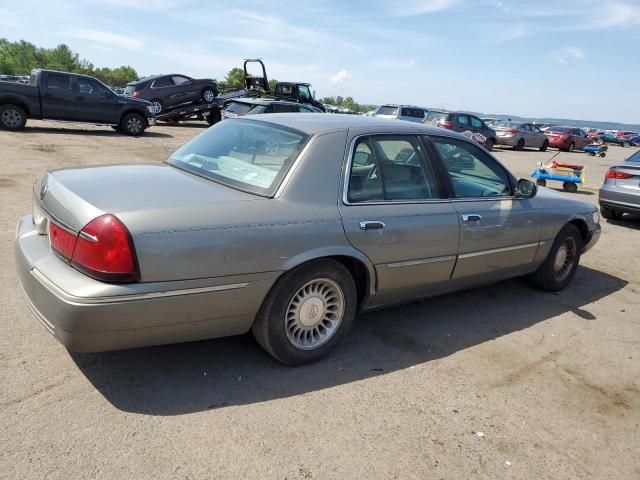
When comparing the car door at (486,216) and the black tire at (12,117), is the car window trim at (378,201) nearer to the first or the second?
the car door at (486,216)

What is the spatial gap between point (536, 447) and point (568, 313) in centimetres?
227

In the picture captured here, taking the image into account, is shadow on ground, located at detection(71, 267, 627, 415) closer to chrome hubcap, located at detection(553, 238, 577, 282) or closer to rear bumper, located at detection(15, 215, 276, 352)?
rear bumper, located at detection(15, 215, 276, 352)

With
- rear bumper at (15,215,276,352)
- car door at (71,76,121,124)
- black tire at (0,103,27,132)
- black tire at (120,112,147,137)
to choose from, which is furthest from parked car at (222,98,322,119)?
rear bumper at (15,215,276,352)

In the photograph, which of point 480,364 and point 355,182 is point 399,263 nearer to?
point 355,182

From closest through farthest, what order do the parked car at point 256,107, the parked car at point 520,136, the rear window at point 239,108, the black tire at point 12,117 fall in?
1. the black tire at point 12,117
2. the parked car at point 256,107
3. the rear window at point 239,108
4. the parked car at point 520,136

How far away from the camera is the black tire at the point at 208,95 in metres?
20.7

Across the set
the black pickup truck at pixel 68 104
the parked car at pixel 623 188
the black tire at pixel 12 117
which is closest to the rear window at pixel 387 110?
the black pickup truck at pixel 68 104

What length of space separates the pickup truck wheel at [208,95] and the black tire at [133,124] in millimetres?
4941

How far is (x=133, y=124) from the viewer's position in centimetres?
1612

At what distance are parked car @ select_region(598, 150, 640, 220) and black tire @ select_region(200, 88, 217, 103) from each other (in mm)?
15884

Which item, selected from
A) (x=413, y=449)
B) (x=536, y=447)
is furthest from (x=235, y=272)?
(x=536, y=447)

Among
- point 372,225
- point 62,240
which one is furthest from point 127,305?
point 372,225

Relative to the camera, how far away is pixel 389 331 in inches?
157

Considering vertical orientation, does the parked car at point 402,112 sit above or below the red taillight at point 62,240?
above
